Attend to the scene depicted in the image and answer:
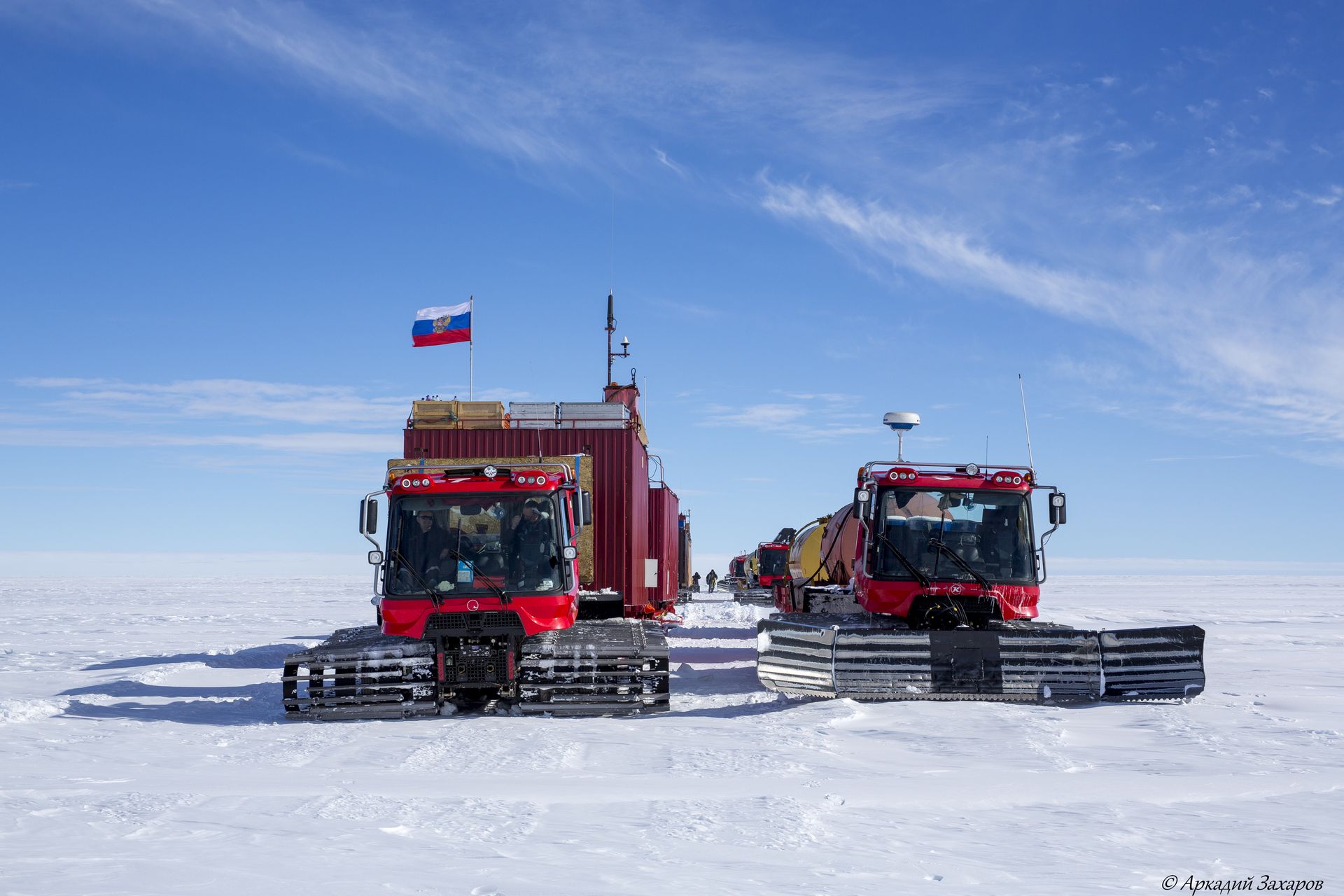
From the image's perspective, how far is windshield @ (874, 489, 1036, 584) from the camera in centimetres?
1337

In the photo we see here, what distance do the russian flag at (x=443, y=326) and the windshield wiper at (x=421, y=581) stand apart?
8.87m

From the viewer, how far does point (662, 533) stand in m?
20.5

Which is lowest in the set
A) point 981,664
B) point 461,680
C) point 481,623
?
point 461,680

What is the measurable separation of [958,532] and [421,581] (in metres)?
6.07

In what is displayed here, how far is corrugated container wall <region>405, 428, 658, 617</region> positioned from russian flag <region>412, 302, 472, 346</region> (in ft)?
16.5

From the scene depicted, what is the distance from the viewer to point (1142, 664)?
12.1m

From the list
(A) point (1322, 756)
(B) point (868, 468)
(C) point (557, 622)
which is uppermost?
(B) point (868, 468)

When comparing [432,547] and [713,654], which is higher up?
[432,547]

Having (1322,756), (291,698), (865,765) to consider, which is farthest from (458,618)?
(1322,756)

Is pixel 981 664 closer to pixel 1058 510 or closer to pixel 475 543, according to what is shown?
pixel 1058 510

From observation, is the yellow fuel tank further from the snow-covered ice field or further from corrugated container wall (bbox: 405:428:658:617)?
the snow-covered ice field

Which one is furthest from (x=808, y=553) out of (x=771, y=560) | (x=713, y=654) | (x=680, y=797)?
(x=771, y=560)

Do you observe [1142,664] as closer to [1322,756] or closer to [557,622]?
[1322,756]

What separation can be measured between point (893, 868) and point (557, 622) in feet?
22.6
